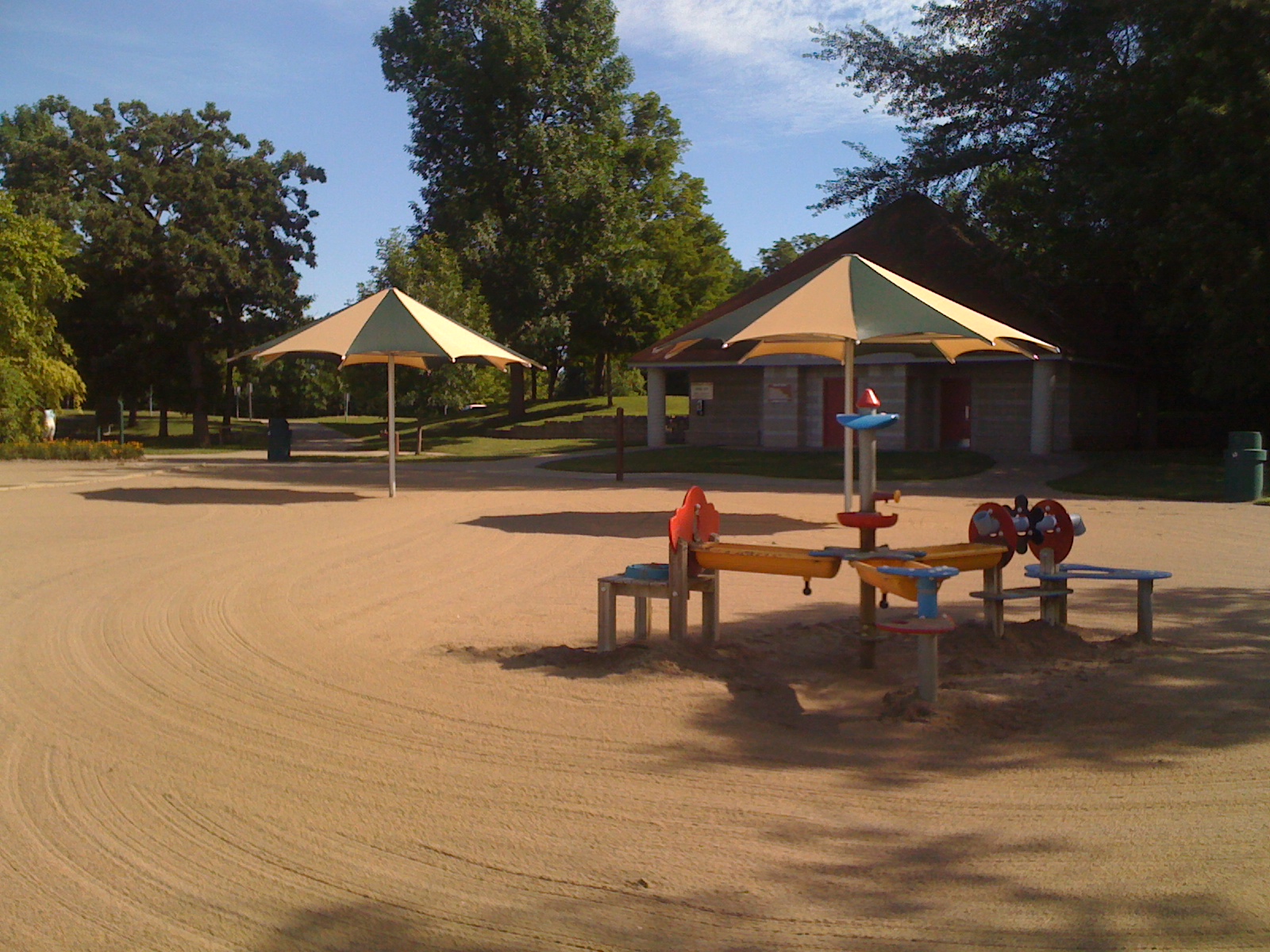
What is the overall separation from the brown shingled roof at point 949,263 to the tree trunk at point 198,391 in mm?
22209

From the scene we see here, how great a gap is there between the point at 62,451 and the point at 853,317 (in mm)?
24440

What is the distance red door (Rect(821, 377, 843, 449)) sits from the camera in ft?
105

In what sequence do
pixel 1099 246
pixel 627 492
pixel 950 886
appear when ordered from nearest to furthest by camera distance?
pixel 950 886 < pixel 627 492 < pixel 1099 246

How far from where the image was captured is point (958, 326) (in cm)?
1241

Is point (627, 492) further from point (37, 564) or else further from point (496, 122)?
point (496, 122)

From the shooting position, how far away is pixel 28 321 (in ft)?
119

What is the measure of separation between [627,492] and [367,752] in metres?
15.0

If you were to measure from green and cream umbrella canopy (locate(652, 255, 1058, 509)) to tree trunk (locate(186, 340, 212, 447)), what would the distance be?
118 ft

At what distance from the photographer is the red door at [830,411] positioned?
105ft

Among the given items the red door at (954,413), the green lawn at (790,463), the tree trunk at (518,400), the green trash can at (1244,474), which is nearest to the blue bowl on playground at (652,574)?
the green trash can at (1244,474)

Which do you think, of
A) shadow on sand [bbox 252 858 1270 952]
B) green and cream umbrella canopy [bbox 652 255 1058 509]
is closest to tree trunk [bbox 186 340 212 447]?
green and cream umbrella canopy [bbox 652 255 1058 509]

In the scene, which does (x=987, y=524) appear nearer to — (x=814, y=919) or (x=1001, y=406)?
(x=814, y=919)

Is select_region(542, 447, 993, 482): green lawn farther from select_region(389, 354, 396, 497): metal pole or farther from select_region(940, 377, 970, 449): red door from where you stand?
select_region(389, 354, 396, 497): metal pole

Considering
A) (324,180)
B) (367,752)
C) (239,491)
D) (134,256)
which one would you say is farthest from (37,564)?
(324,180)
